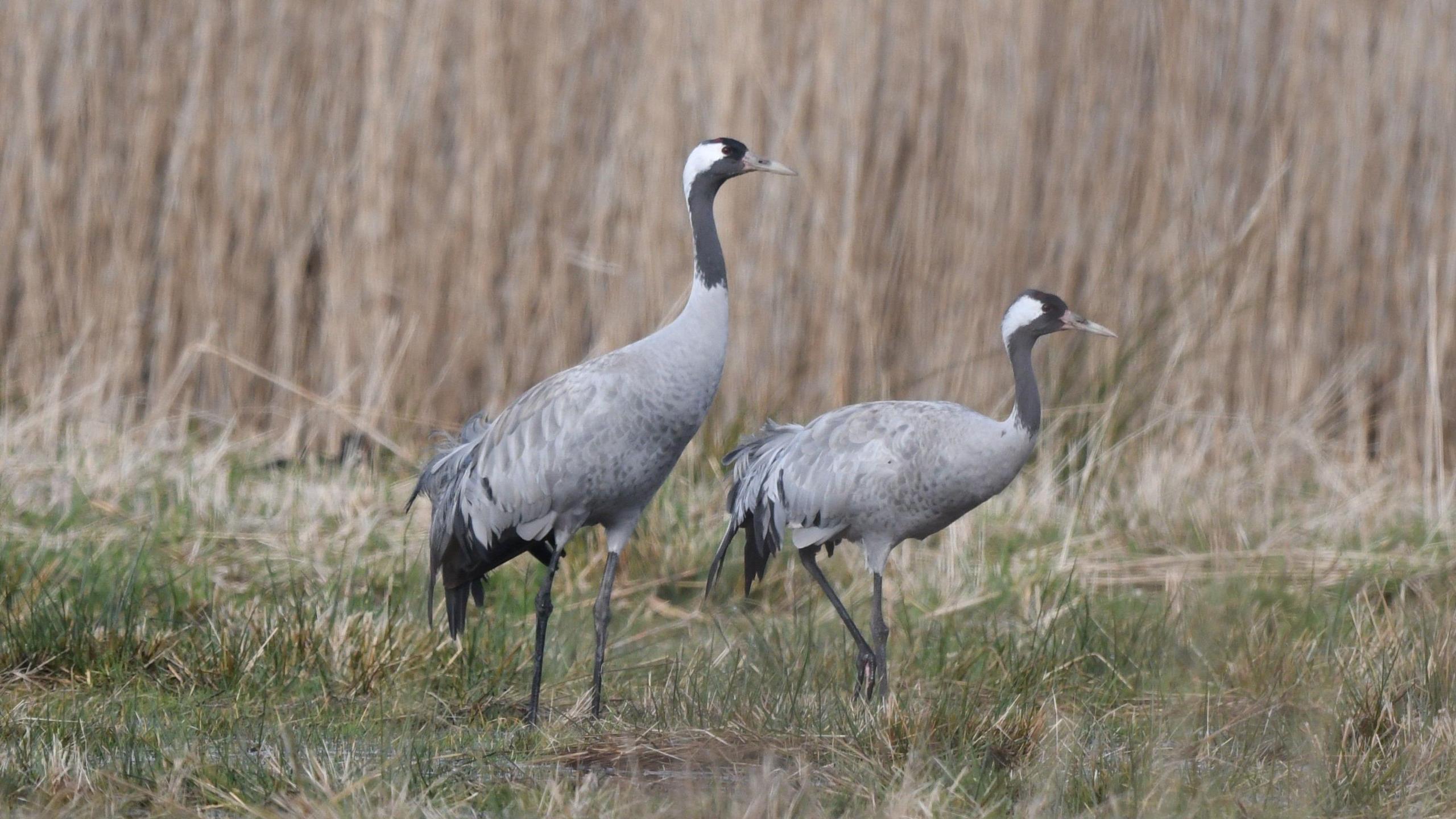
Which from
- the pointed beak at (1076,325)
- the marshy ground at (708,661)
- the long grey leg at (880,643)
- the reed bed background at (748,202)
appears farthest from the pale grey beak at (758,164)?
the reed bed background at (748,202)

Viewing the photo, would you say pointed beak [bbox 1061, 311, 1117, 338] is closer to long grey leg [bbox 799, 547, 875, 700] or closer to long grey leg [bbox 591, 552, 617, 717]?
long grey leg [bbox 799, 547, 875, 700]

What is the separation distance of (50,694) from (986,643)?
7.37 feet

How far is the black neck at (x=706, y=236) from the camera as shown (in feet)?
14.2

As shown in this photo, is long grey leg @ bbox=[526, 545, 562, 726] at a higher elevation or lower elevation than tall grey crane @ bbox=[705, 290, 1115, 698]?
lower

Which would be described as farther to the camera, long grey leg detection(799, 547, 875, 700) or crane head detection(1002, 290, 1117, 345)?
crane head detection(1002, 290, 1117, 345)

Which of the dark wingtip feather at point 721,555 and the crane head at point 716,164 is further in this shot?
the dark wingtip feather at point 721,555

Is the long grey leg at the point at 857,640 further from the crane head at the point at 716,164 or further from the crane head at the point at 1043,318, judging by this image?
the crane head at the point at 716,164

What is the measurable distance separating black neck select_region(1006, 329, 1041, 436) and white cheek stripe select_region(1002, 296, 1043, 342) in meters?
0.02

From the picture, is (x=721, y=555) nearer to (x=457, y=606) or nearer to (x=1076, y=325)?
(x=457, y=606)

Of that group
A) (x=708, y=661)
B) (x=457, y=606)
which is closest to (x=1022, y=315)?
(x=708, y=661)

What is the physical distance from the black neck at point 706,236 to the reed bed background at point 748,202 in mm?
2125

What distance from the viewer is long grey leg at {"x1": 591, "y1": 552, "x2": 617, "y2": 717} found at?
13.2 ft

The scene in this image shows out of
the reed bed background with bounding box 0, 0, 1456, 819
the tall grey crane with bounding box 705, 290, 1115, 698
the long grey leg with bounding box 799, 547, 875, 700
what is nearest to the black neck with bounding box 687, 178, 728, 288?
the tall grey crane with bounding box 705, 290, 1115, 698

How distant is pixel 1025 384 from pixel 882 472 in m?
0.44
